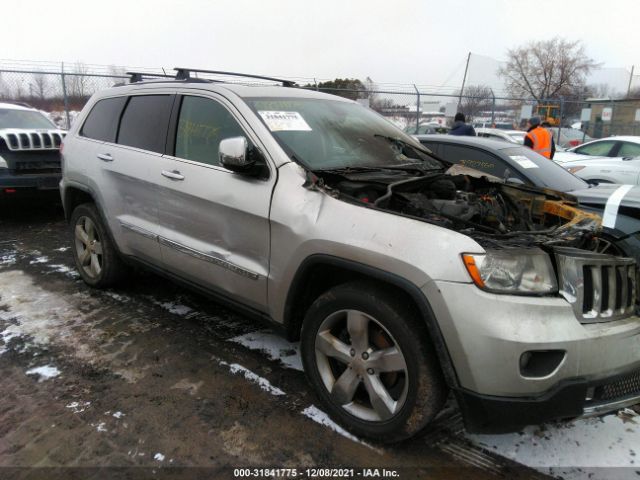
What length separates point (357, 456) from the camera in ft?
8.05

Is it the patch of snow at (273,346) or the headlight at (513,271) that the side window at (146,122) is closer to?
the patch of snow at (273,346)

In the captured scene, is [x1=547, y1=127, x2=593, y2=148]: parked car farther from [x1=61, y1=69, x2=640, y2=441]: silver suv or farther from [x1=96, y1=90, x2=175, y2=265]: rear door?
[x1=96, y1=90, x2=175, y2=265]: rear door

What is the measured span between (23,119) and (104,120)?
4.32m

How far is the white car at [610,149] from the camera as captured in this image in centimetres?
967

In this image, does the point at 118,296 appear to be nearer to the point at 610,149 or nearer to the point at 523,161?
the point at 523,161

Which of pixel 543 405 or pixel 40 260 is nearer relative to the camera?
pixel 543 405

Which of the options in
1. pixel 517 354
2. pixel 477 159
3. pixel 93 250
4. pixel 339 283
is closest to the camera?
pixel 517 354

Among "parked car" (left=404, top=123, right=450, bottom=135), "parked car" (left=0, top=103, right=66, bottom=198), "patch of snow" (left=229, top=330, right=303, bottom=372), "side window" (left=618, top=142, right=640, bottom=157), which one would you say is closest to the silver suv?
"patch of snow" (left=229, top=330, right=303, bottom=372)

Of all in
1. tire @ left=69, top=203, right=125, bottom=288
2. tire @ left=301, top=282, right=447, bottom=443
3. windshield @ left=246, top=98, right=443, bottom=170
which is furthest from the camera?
tire @ left=69, top=203, right=125, bottom=288

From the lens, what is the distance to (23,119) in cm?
759

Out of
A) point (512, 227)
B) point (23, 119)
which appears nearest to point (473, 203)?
point (512, 227)

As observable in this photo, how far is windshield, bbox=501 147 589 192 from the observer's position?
4.93 meters

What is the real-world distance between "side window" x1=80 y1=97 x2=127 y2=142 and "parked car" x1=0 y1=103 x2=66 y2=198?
2.77 meters

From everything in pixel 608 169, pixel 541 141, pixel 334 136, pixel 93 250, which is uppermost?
pixel 334 136
